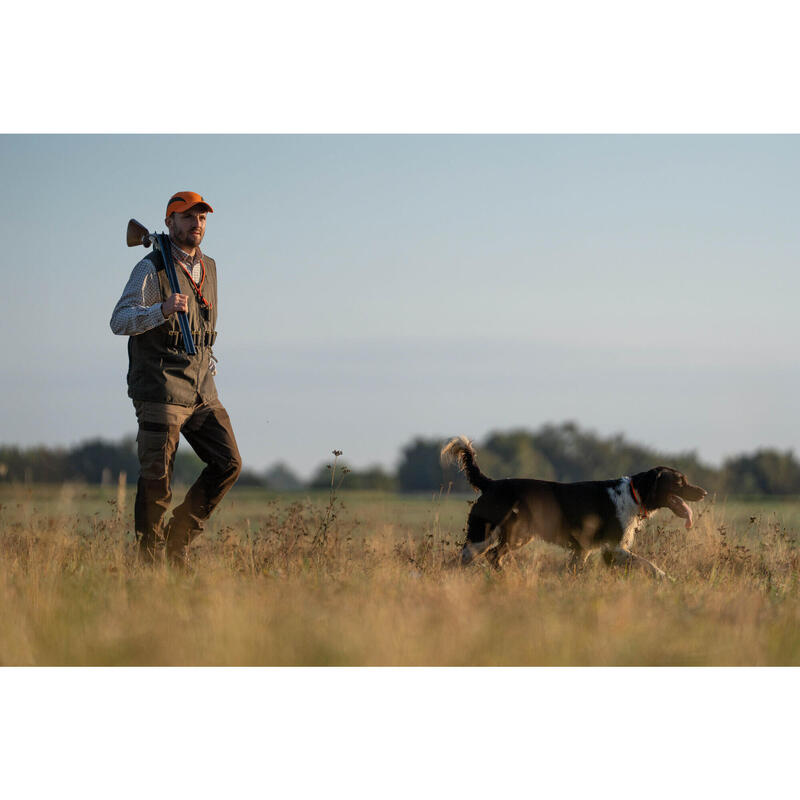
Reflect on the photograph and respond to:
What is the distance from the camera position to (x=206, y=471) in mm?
6637

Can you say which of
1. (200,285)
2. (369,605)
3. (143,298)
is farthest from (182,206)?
(369,605)

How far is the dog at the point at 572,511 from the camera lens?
7.21 meters

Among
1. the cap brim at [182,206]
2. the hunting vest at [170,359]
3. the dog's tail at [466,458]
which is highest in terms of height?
the cap brim at [182,206]

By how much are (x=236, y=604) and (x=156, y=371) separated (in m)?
1.83

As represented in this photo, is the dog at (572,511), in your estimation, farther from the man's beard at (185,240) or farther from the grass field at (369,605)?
the man's beard at (185,240)

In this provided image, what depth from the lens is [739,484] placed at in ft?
46.0

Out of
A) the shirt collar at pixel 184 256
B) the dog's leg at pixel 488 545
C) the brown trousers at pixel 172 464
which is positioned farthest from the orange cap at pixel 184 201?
the dog's leg at pixel 488 545

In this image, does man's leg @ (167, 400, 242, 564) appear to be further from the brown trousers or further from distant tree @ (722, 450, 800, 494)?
distant tree @ (722, 450, 800, 494)

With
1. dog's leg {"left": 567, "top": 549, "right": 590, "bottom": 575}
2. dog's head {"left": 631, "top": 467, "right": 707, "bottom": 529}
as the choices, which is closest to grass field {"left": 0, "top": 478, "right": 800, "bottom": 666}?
dog's leg {"left": 567, "top": 549, "right": 590, "bottom": 575}

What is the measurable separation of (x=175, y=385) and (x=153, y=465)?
571 mm

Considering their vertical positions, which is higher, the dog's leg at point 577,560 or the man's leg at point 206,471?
the man's leg at point 206,471

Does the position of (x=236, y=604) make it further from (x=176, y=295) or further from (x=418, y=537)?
(x=418, y=537)

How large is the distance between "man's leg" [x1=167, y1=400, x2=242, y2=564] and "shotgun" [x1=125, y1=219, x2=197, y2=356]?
1.80 feet
